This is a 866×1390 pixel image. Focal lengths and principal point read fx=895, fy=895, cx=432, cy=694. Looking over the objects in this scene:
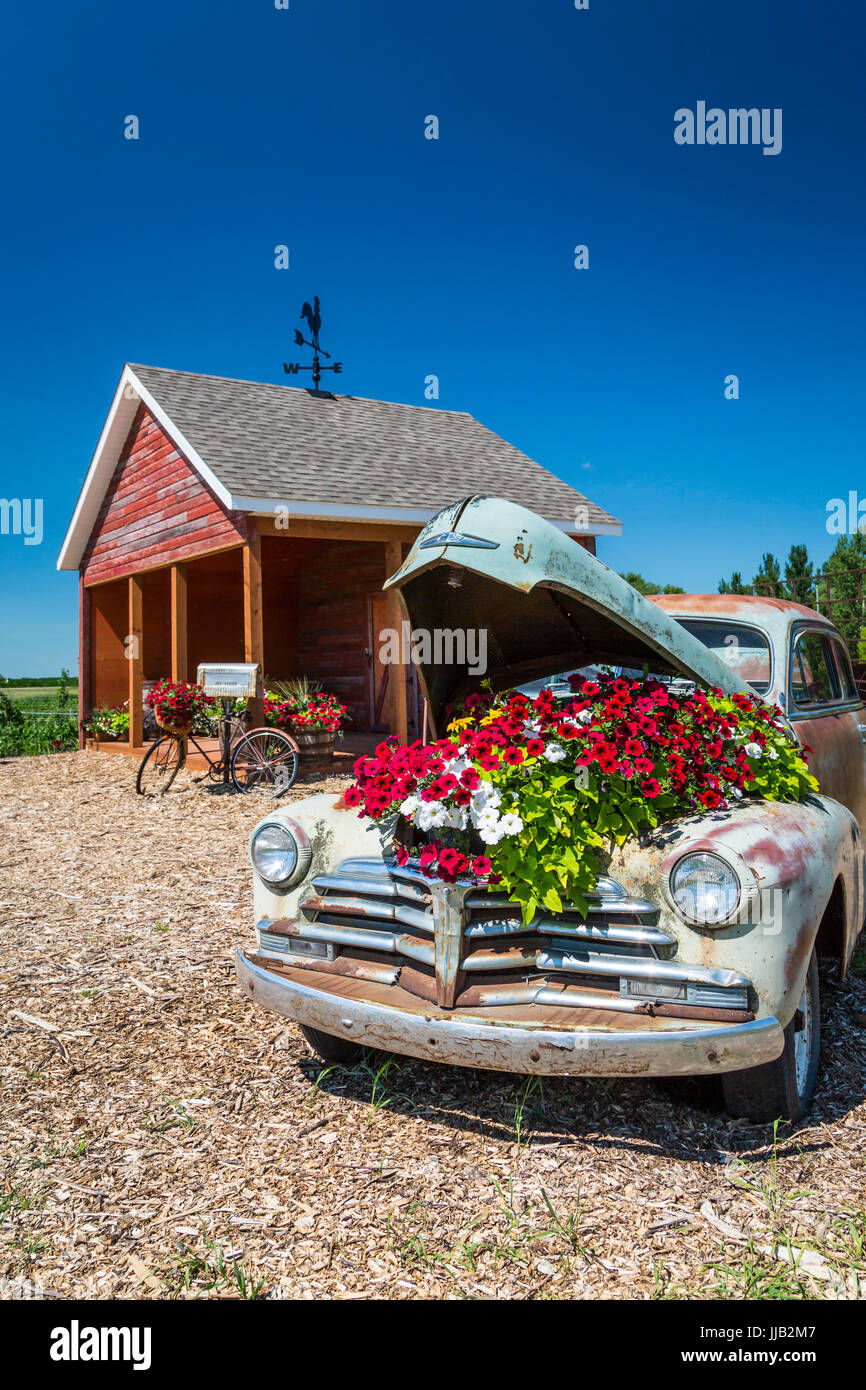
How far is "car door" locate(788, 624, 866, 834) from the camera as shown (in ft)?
14.0

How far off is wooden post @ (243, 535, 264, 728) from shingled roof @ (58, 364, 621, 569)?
0.53 metres

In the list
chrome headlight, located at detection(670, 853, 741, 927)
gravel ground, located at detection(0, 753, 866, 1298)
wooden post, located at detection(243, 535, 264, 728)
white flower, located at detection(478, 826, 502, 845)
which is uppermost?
wooden post, located at detection(243, 535, 264, 728)

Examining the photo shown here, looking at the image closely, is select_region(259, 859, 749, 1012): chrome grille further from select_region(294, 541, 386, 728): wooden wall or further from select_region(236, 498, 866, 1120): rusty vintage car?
select_region(294, 541, 386, 728): wooden wall

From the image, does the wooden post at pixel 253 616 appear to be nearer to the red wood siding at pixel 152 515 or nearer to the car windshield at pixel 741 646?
the red wood siding at pixel 152 515

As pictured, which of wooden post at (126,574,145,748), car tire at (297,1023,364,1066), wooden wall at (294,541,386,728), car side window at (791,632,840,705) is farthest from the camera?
wooden wall at (294,541,386,728)

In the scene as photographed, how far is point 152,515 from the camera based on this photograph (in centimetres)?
1336

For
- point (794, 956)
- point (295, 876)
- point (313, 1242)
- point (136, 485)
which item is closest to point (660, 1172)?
point (794, 956)

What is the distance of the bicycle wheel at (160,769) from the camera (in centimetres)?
1012

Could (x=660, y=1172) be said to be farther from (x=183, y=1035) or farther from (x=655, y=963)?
(x=183, y=1035)

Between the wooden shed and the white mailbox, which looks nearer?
the white mailbox

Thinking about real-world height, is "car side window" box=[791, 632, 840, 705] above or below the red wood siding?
below

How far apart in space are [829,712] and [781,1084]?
241cm

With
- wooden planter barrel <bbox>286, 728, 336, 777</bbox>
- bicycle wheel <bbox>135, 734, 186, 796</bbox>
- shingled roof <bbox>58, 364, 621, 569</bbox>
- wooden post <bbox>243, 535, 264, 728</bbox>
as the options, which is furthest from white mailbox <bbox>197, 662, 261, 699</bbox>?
shingled roof <bbox>58, 364, 621, 569</bbox>

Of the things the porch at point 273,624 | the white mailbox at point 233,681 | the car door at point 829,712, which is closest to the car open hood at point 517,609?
the car door at point 829,712
